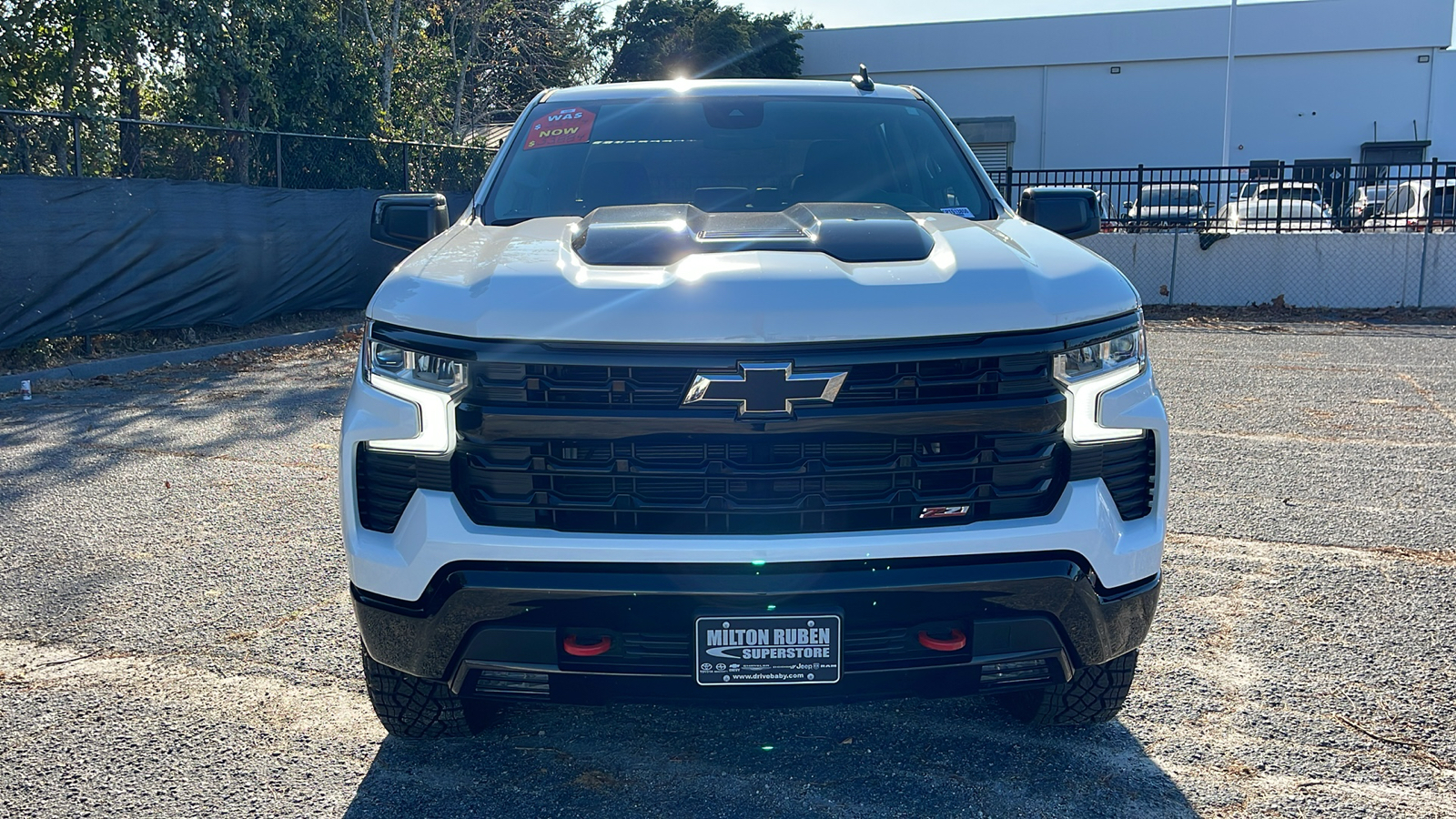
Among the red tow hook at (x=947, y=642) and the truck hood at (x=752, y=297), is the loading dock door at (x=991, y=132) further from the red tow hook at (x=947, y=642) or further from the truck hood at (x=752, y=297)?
the red tow hook at (x=947, y=642)

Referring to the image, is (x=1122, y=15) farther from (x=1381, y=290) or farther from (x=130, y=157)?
(x=130, y=157)

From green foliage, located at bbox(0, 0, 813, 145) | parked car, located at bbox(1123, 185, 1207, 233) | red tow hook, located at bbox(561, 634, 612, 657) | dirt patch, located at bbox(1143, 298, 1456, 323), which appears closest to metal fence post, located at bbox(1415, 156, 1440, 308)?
dirt patch, located at bbox(1143, 298, 1456, 323)

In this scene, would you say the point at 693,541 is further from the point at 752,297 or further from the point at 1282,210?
the point at 1282,210

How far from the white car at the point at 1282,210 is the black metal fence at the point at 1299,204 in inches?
0.5

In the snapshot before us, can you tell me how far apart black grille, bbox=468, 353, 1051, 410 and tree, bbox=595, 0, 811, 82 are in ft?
155

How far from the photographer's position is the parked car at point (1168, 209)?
16.7 meters

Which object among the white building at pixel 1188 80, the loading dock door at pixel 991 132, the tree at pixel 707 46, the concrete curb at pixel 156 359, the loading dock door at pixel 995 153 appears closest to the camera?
the concrete curb at pixel 156 359

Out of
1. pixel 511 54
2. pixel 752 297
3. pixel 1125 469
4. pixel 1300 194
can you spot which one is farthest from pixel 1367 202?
pixel 511 54

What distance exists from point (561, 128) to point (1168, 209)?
1443 cm

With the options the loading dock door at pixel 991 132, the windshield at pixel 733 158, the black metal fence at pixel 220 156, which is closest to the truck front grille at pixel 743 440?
the windshield at pixel 733 158

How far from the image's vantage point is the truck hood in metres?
2.52

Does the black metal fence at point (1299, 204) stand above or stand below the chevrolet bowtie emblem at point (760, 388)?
above

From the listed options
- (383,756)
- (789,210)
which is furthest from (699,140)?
(383,756)

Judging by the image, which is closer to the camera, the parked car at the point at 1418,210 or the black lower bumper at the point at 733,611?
the black lower bumper at the point at 733,611
